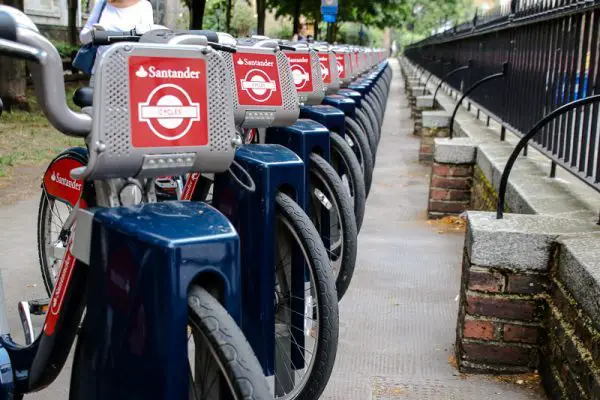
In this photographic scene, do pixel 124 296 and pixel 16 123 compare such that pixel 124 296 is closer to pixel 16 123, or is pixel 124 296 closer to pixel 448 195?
pixel 448 195

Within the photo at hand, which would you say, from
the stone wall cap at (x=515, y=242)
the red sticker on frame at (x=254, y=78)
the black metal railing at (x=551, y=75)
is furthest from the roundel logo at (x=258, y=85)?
the black metal railing at (x=551, y=75)

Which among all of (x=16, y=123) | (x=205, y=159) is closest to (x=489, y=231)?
(x=205, y=159)

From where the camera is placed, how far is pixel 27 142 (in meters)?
9.73

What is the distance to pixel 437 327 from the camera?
418 centimetres

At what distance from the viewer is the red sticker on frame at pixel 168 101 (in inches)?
83.7

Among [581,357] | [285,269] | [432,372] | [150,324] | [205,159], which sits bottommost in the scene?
[432,372]

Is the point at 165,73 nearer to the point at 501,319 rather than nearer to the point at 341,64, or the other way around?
the point at 501,319

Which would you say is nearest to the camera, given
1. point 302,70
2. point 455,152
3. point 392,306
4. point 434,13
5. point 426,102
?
point 392,306

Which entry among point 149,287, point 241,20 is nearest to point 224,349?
point 149,287

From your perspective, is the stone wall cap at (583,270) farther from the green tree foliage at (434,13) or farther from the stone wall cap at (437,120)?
the green tree foliage at (434,13)

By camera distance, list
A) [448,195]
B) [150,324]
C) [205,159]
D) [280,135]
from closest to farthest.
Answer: [150,324], [205,159], [280,135], [448,195]

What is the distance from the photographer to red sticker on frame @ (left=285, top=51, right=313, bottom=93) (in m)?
4.71

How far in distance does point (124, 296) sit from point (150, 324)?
0.11 metres

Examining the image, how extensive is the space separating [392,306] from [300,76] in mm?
1419
